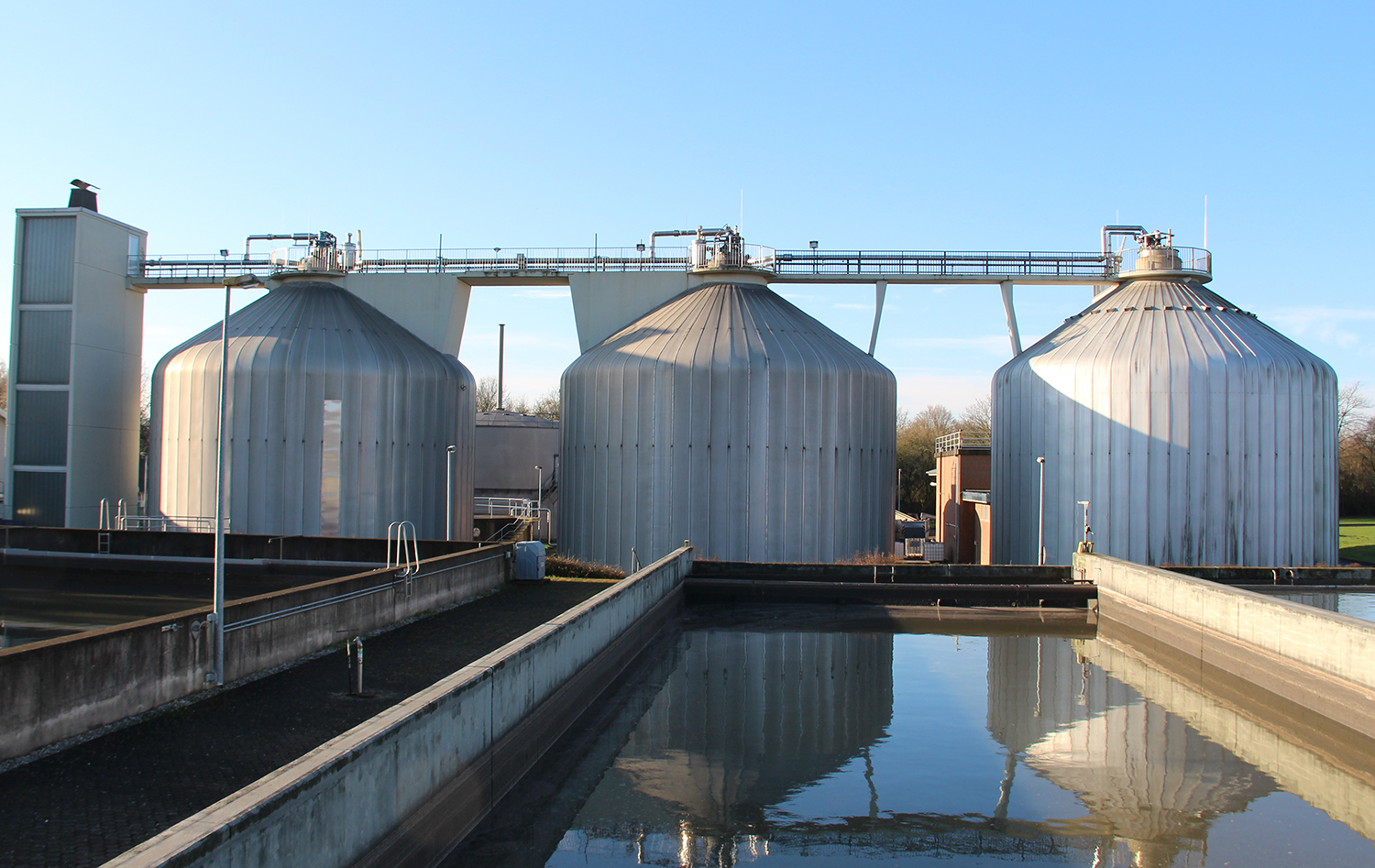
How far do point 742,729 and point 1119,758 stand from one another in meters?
5.16

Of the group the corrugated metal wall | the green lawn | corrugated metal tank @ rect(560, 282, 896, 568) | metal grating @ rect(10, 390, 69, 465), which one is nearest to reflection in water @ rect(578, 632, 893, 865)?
corrugated metal tank @ rect(560, 282, 896, 568)

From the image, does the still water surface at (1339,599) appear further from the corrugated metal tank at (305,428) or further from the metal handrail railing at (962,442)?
the corrugated metal tank at (305,428)

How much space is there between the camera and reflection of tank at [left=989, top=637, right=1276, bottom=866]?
11.1 meters

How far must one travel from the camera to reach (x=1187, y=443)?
98.1ft

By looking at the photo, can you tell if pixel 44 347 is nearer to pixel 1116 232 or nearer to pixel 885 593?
pixel 885 593

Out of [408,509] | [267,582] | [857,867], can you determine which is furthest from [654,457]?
[857,867]

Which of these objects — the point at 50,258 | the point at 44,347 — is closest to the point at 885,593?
the point at 44,347

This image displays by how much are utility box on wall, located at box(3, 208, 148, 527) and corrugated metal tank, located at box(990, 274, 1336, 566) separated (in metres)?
32.1

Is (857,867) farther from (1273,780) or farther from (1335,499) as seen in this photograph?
(1335,499)

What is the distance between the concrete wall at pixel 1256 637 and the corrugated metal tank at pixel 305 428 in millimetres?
21282

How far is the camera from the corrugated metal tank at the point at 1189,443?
97.9ft

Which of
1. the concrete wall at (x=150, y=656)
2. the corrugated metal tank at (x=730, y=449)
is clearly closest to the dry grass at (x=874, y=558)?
the corrugated metal tank at (x=730, y=449)

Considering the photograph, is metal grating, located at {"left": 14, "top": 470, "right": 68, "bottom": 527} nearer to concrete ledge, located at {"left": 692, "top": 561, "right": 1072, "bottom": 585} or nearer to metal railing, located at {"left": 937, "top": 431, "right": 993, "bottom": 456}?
concrete ledge, located at {"left": 692, "top": 561, "right": 1072, "bottom": 585}

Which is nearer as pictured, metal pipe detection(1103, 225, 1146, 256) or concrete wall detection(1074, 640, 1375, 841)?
concrete wall detection(1074, 640, 1375, 841)
